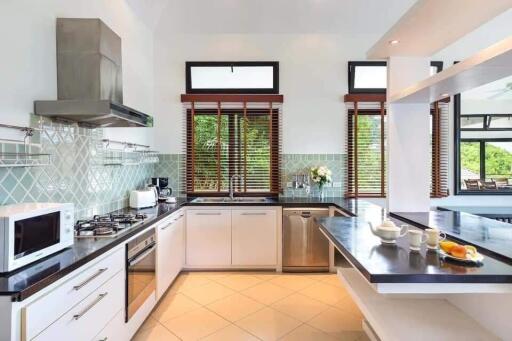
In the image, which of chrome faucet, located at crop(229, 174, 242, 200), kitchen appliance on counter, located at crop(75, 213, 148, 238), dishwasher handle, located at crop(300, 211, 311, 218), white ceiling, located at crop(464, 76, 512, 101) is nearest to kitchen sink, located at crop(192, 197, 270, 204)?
chrome faucet, located at crop(229, 174, 242, 200)

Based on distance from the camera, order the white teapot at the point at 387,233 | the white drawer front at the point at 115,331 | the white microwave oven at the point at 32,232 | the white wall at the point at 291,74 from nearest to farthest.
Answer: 1. the white microwave oven at the point at 32,232
2. the white teapot at the point at 387,233
3. the white drawer front at the point at 115,331
4. the white wall at the point at 291,74

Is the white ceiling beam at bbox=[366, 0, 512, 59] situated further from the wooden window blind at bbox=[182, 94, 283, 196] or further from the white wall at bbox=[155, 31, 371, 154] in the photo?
the wooden window blind at bbox=[182, 94, 283, 196]

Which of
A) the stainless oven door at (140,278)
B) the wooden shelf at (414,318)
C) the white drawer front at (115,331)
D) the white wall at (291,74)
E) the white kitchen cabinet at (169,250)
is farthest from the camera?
the white wall at (291,74)

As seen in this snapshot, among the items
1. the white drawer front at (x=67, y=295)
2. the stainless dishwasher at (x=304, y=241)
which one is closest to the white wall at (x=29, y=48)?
the white drawer front at (x=67, y=295)

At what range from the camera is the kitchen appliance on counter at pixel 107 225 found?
226 centimetres

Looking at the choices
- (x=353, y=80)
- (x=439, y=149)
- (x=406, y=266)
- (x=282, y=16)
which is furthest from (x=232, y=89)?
(x=406, y=266)

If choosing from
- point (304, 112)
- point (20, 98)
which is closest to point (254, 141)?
point (304, 112)

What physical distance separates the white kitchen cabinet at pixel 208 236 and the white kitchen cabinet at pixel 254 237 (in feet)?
0.33

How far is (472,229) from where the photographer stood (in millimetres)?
2180

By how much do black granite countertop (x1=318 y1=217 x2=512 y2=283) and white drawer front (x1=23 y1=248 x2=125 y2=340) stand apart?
142cm

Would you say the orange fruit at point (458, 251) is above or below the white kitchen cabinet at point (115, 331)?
above

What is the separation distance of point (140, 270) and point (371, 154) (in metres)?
3.48

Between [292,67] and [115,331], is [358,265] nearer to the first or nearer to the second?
[115,331]

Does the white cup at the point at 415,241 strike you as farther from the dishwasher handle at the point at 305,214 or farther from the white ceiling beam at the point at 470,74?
the dishwasher handle at the point at 305,214
